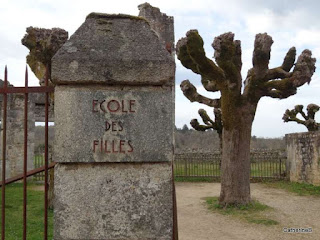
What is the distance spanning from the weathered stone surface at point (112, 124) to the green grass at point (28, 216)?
4.42 meters

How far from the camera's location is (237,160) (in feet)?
30.4

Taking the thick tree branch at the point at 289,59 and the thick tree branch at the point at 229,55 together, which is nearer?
the thick tree branch at the point at 229,55

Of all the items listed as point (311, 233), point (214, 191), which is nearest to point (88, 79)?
point (311, 233)

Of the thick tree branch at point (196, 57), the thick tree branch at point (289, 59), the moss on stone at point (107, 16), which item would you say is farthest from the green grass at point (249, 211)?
the moss on stone at point (107, 16)

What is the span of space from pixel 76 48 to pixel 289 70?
8.50 meters

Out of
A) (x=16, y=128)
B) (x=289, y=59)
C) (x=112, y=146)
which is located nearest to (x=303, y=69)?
(x=289, y=59)

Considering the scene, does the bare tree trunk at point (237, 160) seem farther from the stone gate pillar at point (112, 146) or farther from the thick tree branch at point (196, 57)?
the stone gate pillar at point (112, 146)

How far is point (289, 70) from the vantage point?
9766mm

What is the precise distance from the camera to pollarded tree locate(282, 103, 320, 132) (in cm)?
1605

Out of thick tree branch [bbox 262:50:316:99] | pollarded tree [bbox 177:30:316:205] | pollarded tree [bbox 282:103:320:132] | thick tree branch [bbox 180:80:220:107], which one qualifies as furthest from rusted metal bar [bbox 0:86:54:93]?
pollarded tree [bbox 282:103:320:132]

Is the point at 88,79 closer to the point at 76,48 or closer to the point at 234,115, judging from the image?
the point at 76,48

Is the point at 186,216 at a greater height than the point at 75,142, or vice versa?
the point at 75,142

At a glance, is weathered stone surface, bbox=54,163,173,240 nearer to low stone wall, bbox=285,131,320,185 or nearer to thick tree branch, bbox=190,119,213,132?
low stone wall, bbox=285,131,320,185

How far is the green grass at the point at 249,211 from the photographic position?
8023 millimetres
